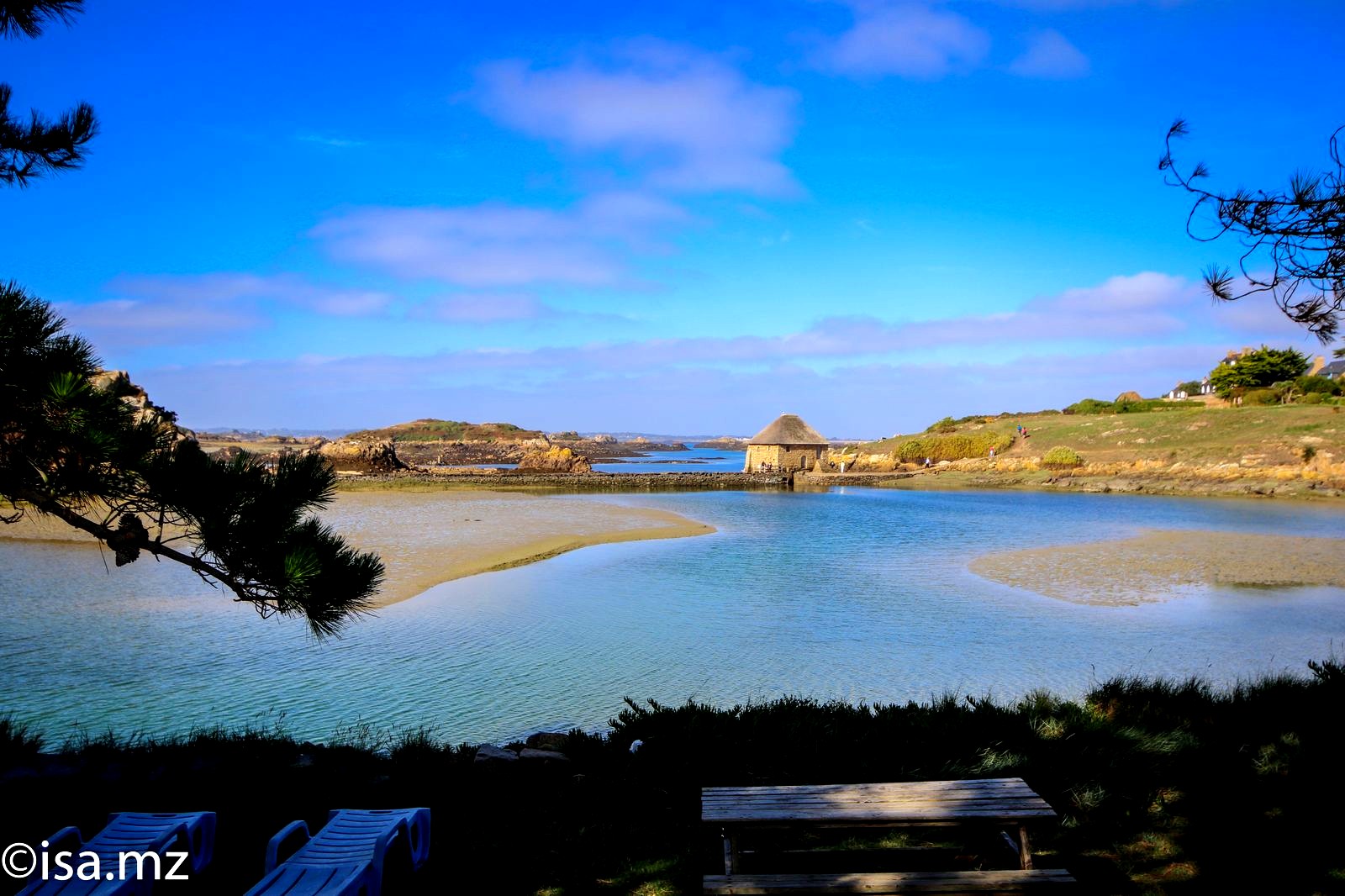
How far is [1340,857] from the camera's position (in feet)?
12.9

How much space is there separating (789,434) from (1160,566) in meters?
37.8

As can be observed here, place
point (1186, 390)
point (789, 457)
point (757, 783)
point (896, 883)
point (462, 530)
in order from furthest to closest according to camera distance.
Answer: point (1186, 390) → point (789, 457) → point (462, 530) → point (757, 783) → point (896, 883)

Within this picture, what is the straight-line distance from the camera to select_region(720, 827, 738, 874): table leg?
134 inches

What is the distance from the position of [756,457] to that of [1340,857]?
51.9 meters

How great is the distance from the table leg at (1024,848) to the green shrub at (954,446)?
58.3m

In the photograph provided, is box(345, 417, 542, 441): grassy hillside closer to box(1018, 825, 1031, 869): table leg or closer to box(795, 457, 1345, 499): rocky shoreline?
box(795, 457, 1345, 499): rocky shoreline

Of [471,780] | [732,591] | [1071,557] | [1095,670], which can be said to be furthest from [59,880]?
[1071,557]

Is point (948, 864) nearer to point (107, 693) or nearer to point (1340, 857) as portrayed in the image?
point (1340, 857)

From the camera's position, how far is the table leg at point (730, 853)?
3.39 metres

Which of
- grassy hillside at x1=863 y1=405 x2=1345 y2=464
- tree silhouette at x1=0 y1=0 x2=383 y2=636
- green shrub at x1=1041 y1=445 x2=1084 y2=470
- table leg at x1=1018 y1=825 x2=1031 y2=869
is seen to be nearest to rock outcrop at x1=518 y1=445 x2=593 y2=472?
grassy hillside at x1=863 y1=405 x2=1345 y2=464

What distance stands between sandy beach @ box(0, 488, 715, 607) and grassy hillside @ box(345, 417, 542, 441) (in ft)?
273

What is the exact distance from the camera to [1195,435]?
47.4 metres

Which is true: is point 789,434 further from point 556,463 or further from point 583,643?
point 583,643

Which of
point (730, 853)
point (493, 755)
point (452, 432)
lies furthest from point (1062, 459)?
point (452, 432)
